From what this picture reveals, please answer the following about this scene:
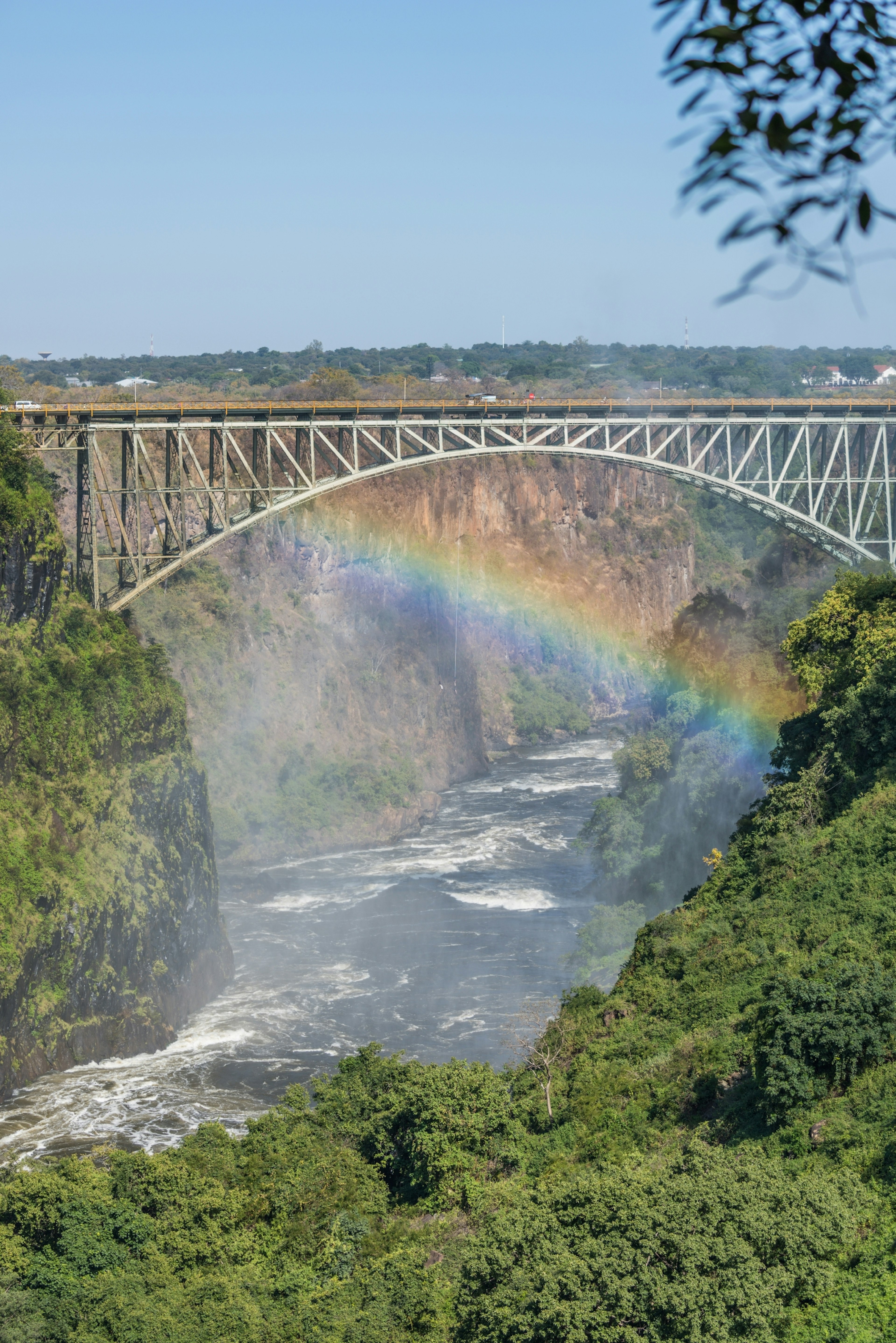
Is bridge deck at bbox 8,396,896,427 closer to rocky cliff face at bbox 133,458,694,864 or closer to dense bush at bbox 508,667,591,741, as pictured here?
rocky cliff face at bbox 133,458,694,864

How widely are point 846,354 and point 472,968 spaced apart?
4050 inches

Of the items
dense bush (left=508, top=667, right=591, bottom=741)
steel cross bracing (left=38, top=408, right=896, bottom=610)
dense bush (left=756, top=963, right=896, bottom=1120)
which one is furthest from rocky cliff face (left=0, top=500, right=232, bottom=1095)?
dense bush (left=508, top=667, right=591, bottom=741)

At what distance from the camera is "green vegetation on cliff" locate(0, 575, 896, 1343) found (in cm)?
1509

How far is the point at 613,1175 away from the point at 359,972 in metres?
27.8

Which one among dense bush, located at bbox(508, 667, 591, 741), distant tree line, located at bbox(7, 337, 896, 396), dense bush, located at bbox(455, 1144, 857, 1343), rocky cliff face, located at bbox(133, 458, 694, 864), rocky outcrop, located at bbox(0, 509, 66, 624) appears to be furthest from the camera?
distant tree line, located at bbox(7, 337, 896, 396)

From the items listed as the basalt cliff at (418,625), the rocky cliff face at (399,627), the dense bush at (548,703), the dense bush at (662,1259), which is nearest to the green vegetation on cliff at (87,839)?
the rocky cliff face at (399,627)

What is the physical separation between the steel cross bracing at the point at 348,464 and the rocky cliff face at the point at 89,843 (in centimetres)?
268

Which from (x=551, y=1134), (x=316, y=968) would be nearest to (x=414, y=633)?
(x=316, y=968)

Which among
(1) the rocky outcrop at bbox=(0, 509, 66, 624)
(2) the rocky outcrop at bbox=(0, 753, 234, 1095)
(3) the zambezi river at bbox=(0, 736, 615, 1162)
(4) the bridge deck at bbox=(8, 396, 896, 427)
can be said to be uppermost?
(4) the bridge deck at bbox=(8, 396, 896, 427)

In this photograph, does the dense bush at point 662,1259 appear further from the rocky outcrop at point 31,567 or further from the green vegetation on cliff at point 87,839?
→ the rocky outcrop at point 31,567

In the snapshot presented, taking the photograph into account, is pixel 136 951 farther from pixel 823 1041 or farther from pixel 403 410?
pixel 823 1041

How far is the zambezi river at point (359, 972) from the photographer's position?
33.7m

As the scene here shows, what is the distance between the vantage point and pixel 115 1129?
105ft

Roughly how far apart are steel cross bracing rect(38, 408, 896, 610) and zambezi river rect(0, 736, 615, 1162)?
12386mm
